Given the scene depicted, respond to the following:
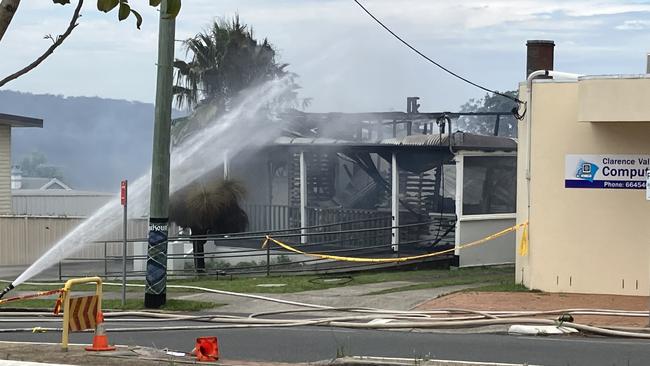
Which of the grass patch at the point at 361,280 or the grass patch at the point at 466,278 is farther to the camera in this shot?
the grass patch at the point at 361,280

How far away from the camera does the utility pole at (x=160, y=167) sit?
58.3 ft

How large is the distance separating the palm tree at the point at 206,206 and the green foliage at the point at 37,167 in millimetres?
60777

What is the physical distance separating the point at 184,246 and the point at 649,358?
1953 cm

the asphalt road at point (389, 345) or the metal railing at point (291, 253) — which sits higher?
the metal railing at point (291, 253)

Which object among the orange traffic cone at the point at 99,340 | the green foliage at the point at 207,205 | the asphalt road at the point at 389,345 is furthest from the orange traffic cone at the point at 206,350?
the green foliage at the point at 207,205

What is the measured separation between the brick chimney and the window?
320cm

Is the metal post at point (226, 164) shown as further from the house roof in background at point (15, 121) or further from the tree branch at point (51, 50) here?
the tree branch at point (51, 50)

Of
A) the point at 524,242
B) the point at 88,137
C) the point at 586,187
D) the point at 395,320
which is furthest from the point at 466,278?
the point at 88,137

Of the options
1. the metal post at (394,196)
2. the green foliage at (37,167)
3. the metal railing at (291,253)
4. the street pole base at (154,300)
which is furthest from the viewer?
the green foliage at (37,167)

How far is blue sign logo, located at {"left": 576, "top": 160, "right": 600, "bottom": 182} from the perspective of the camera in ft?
63.7

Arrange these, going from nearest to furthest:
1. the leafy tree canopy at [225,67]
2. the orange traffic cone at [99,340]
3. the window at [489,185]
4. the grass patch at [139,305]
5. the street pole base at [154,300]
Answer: the orange traffic cone at [99,340]
the street pole base at [154,300]
the grass patch at [139,305]
the window at [489,185]
the leafy tree canopy at [225,67]

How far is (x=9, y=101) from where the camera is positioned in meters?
116

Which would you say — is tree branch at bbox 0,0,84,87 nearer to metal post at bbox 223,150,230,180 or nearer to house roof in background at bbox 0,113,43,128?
metal post at bbox 223,150,230,180

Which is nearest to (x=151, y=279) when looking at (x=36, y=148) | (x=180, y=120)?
(x=180, y=120)
